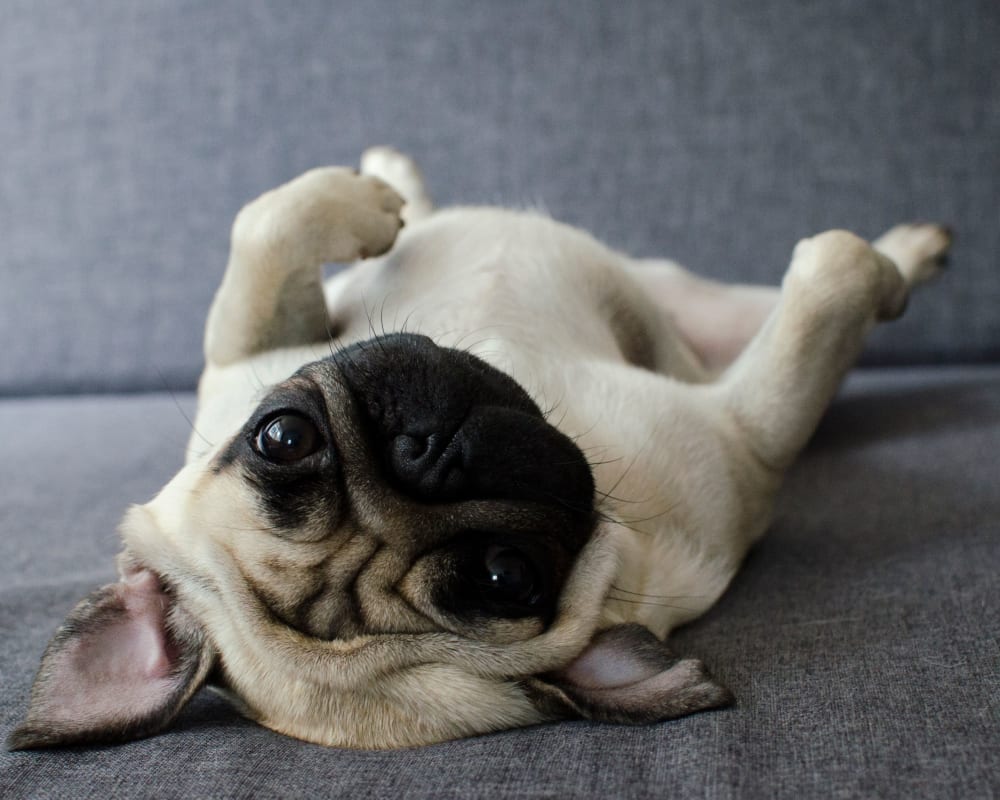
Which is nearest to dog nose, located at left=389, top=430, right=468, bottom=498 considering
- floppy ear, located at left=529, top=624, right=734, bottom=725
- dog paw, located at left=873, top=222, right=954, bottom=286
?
floppy ear, located at left=529, top=624, right=734, bottom=725

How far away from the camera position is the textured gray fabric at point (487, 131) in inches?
126

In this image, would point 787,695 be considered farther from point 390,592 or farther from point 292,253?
point 292,253

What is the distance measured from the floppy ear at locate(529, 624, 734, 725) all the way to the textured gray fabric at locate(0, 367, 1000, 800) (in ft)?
0.08

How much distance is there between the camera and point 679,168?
132 inches

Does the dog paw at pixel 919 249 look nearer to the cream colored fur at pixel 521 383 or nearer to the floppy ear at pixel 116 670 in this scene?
the cream colored fur at pixel 521 383

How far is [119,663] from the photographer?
1561 millimetres

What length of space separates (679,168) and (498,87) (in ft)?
2.26

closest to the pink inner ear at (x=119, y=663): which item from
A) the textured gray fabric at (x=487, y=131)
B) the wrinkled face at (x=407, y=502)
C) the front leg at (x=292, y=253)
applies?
the wrinkled face at (x=407, y=502)

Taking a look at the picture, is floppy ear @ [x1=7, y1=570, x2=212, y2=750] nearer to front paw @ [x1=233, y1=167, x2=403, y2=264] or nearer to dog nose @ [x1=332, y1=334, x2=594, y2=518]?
dog nose @ [x1=332, y1=334, x2=594, y2=518]

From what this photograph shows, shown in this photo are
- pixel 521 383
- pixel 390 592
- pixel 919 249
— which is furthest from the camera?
pixel 919 249

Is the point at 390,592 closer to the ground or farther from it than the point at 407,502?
closer to the ground

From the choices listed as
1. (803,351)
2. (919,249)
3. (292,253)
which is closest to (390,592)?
(292,253)

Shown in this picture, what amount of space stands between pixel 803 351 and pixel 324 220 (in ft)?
3.47

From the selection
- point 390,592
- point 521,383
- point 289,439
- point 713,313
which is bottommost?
point 713,313
